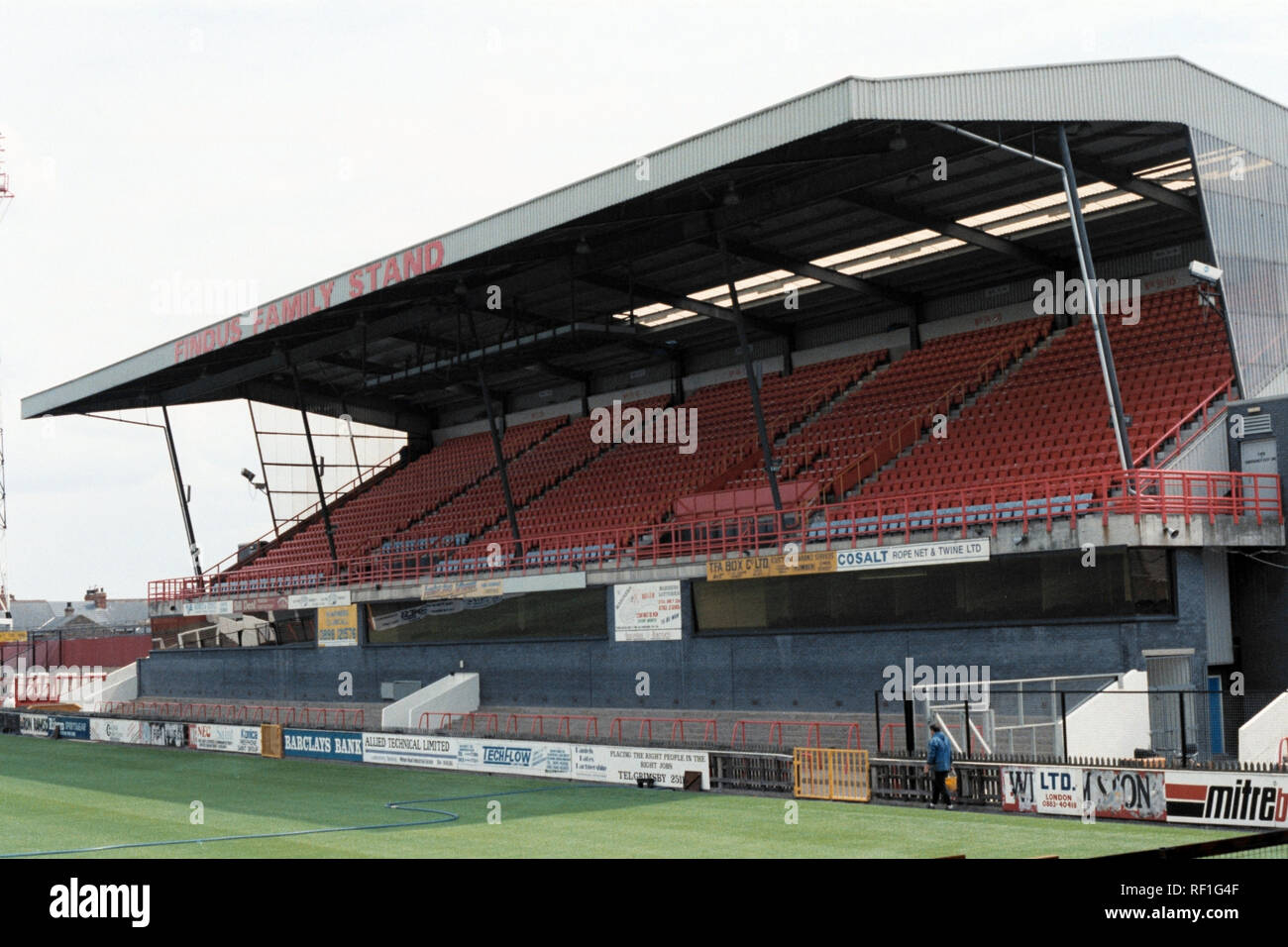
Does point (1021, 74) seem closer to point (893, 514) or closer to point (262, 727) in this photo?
point (893, 514)

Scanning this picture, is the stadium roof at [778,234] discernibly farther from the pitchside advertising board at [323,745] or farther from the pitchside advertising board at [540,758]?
the pitchside advertising board at [323,745]

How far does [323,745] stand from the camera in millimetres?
32688

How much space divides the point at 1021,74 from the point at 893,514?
32.4 feet

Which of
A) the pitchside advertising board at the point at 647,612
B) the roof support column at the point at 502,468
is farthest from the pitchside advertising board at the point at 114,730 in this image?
the pitchside advertising board at the point at 647,612

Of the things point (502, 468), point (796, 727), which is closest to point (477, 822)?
point (796, 727)

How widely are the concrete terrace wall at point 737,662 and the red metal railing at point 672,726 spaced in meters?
0.59

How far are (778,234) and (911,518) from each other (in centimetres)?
1036

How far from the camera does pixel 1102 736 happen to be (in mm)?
21406

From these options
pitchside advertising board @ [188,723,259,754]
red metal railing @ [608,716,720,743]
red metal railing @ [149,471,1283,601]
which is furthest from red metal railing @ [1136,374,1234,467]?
pitchside advertising board @ [188,723,259,754]

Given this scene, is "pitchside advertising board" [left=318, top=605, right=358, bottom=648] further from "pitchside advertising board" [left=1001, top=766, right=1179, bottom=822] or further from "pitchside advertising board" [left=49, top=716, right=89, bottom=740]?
"pitchside advertising board" [left=1001, top=766, right=1179, bottom=822]

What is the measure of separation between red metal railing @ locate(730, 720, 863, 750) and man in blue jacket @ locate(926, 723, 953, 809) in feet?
14.6

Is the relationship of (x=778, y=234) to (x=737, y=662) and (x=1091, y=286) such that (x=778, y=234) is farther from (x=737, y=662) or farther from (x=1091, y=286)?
(x=1091, y=286)

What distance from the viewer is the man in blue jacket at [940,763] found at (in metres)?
20.1

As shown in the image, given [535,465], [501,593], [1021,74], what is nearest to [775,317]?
[535,465]
